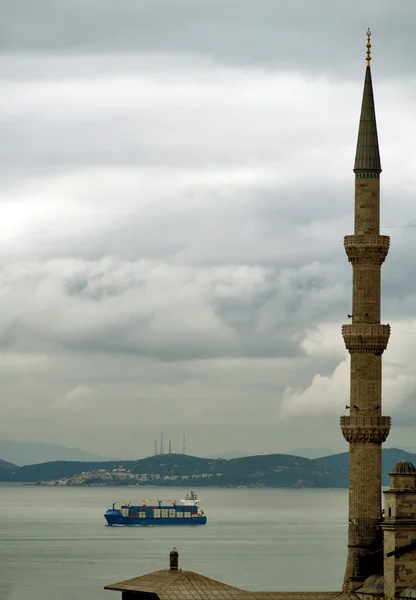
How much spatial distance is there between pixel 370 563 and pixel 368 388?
970 centimetres

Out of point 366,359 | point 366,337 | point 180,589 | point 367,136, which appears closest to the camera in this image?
point 180,589

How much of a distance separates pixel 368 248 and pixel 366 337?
5.05 m

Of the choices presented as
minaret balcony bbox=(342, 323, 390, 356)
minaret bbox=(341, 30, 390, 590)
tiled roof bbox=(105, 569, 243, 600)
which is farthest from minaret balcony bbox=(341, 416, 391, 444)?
tiled roof bbox=(105, 569, 243, 600)

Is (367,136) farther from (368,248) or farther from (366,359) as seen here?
(366,359)

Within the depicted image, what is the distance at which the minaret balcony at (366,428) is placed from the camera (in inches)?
3292

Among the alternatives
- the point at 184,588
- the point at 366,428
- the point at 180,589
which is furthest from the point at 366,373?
the point at 180,589

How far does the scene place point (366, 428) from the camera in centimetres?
8362

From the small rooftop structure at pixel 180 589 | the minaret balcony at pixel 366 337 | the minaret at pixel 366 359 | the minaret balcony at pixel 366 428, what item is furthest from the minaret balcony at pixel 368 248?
the small rooftop structure at pixel 180 589

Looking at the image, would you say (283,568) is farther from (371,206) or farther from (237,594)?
(237,594)

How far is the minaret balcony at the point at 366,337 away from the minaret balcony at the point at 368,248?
372cm

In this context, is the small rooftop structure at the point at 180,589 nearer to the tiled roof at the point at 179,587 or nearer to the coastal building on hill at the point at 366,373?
the tiled roof at the point at 179,587

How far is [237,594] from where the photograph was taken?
2707 inches

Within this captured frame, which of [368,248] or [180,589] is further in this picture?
[368,248]

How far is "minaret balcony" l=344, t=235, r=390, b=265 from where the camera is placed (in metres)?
84.4
